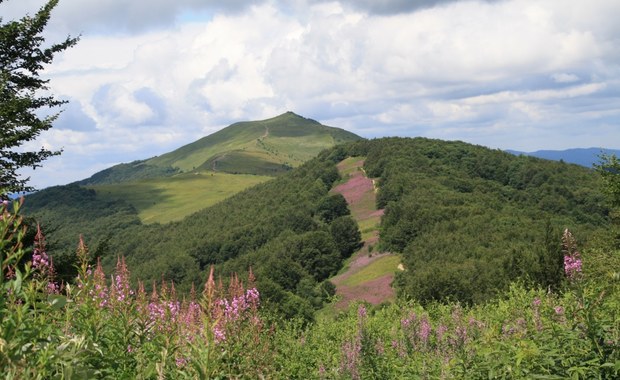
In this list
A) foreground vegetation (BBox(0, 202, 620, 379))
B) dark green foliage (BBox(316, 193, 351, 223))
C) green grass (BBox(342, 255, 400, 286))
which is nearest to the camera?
foreground vegetation (BBox(0, 202, 620, 379))

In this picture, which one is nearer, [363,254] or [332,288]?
[332,288]

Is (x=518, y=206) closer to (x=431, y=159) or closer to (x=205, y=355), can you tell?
(x=431, y=159)

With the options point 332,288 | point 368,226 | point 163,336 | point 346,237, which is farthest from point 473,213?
point 163,336

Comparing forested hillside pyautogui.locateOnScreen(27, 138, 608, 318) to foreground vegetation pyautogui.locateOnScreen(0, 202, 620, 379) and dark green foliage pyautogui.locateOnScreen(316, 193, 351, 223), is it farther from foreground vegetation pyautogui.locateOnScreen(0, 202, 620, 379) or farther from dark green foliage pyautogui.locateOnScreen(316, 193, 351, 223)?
foreground vegetation pyautogui.locateOnScreen(0, 202, 620, 379)

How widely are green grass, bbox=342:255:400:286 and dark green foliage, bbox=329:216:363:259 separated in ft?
44.4

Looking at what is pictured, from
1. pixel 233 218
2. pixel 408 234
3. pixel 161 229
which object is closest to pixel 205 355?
pixel 408 234

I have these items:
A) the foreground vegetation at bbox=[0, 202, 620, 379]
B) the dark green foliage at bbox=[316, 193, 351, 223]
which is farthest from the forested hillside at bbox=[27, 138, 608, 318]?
the foreground vegetation at bbox=[0, 202, 620, 379]

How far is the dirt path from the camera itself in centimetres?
8419

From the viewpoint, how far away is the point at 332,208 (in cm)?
13962

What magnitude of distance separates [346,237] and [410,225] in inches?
696

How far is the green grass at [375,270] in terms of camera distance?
94500 millimetres

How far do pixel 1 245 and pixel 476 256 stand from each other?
92344 millimetres

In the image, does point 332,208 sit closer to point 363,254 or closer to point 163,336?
point 363,254

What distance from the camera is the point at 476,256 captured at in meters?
89.5
